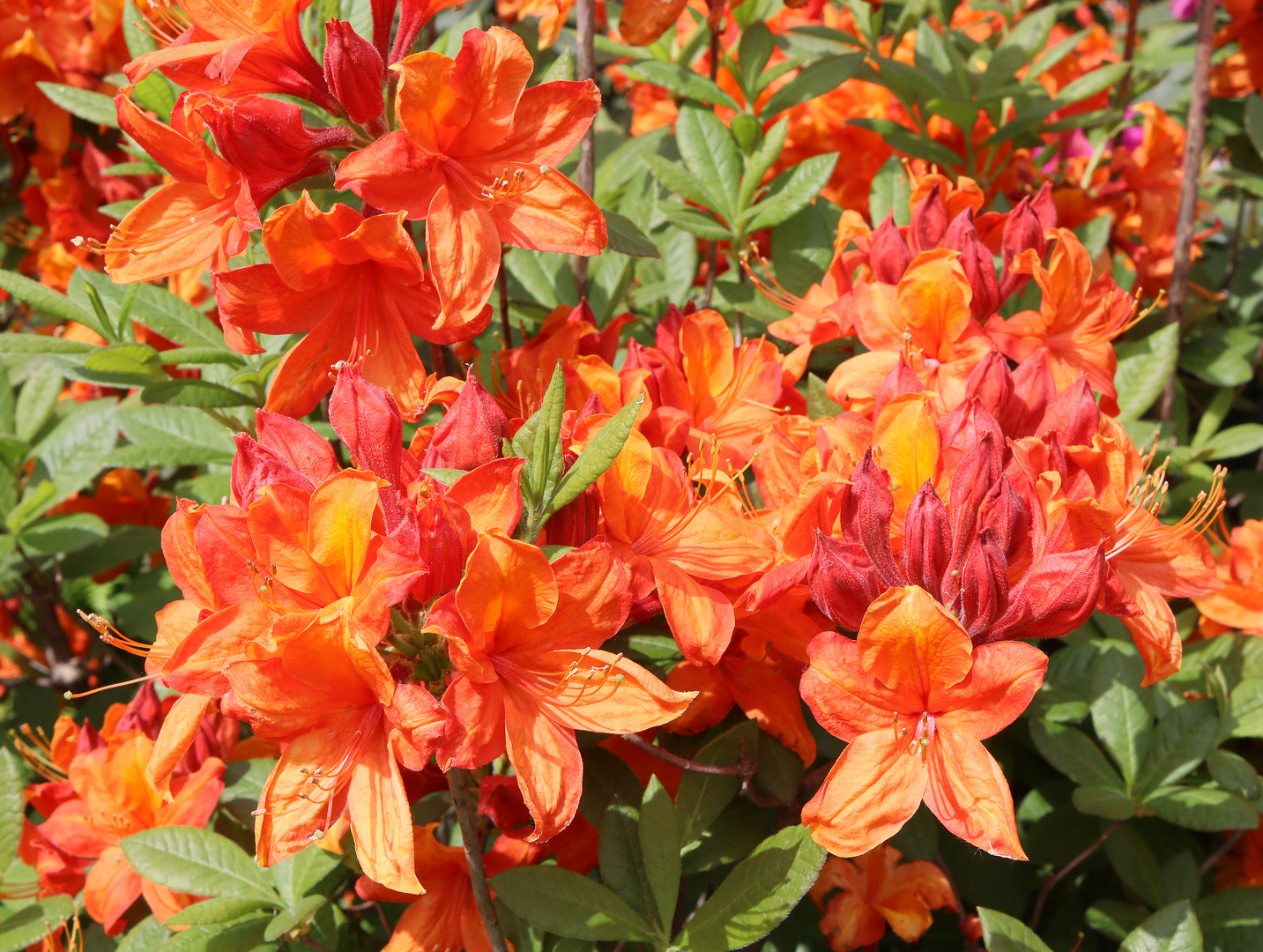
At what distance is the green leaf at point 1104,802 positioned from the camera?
4.42ft

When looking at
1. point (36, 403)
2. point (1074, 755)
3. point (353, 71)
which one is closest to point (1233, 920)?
point (1074, 755)

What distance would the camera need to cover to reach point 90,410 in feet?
6.55

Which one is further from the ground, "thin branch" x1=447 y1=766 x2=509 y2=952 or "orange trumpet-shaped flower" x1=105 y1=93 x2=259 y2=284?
"orange trumpet-shaped flower" x1=105 y1=93 x2=259 y2=284

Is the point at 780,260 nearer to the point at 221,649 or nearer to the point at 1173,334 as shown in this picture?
the point at 1173,334

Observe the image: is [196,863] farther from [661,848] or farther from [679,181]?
[679,181]

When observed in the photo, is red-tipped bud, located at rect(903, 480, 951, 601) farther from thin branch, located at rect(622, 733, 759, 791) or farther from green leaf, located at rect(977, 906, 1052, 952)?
green leaf, located at rect(977, 906, 1052, 952)

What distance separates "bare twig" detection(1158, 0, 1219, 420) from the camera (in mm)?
1844

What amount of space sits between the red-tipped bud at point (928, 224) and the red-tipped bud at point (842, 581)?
2.12ft

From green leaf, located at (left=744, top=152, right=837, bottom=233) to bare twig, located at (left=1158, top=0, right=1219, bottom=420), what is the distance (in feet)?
2.26

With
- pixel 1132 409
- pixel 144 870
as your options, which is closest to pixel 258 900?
pixel 144 870

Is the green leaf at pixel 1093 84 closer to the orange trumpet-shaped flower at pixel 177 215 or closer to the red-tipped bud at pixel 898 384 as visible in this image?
the red-tipped bud at pixel 898 384

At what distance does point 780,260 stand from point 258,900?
1.30 metres

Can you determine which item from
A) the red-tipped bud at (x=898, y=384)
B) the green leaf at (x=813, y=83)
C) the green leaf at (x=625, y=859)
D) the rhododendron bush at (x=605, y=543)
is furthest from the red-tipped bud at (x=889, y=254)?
the green leaf at (x=625, y=859)

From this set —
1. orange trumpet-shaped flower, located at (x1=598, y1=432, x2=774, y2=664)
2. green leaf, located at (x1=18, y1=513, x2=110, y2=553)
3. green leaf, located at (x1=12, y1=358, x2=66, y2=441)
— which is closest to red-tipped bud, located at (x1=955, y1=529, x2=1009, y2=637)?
orange trumpet-shaped flower, located at (x1=598, y1=432, x2=774, y2=664)
